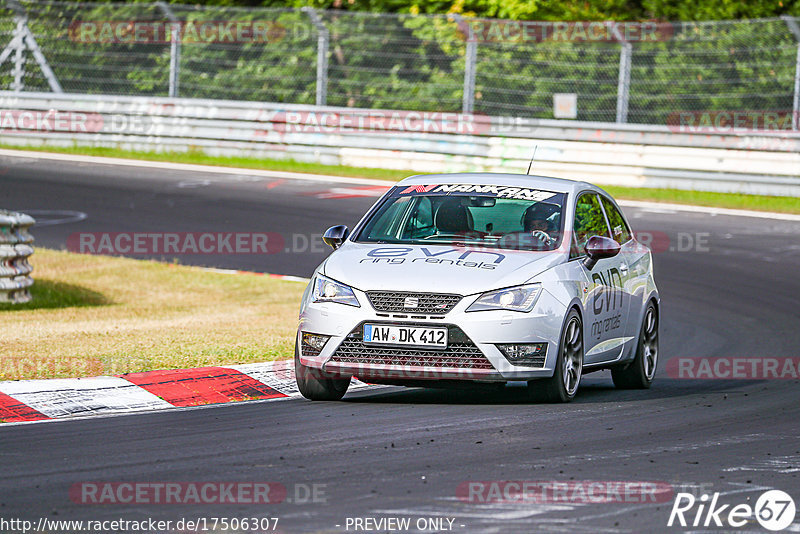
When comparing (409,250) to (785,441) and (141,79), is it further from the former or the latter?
(141,79)

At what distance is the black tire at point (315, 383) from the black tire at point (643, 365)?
250 centimetres

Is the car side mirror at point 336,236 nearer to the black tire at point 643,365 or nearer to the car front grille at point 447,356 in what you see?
the car front grille at point 447,356

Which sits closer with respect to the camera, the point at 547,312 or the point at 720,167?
the point at 547,312

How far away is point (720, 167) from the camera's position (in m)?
22.5

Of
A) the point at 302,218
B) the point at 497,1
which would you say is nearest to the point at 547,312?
the point at 302,218

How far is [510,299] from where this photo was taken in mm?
8883

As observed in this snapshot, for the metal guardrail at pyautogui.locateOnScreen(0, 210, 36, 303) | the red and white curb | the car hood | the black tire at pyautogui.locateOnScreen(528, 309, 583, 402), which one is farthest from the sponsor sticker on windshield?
the metal guardrail at pyautogui.locateOnScreen(0, 210, 36, 303)

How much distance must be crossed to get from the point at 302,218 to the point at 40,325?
Result: 298 inches

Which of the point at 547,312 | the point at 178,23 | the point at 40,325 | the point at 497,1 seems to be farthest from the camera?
the point at 497,1

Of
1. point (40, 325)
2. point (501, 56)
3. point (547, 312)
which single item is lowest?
point (40, 325)

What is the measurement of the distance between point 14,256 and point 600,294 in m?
6.69

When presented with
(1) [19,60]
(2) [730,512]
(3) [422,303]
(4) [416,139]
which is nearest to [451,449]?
(3) [422,303]

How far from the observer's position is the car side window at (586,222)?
391 inches

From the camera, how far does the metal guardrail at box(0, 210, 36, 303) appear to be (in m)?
13.9
